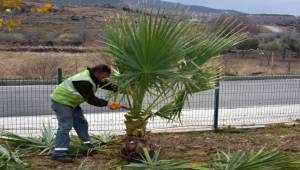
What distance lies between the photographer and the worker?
6.85 metres

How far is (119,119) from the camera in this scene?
11.4 m

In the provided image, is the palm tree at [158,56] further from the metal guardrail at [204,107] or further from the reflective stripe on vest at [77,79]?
the metal guardrail at [204,107]

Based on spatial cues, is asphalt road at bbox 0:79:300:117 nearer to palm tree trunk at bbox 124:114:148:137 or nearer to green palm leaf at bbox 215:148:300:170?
palm tree trunk at bbox 124:114:148:137

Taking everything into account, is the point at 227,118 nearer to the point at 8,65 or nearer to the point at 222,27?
the point at 222,27

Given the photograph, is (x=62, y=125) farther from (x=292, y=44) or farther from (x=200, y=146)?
(x=292, y=44)

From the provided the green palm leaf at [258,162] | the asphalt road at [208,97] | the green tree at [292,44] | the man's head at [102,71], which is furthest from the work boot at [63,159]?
the green tree at [292,44]

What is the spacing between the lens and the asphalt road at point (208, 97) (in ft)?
42.6

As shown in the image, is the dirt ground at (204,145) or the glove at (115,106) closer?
the glove at (115,106)

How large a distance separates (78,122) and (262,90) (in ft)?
31.1

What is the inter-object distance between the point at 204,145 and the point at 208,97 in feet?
17.2

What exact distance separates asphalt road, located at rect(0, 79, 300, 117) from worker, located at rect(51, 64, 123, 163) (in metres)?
Result: 4.99

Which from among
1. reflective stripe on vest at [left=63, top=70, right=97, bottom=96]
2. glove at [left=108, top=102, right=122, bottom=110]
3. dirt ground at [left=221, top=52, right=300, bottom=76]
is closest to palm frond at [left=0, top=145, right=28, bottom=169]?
reflective stripe on vest at [left=63, top=70, right=97, bottom=96]

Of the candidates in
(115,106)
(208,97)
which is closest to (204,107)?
(208,97)

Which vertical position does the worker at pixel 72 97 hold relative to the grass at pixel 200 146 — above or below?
above
